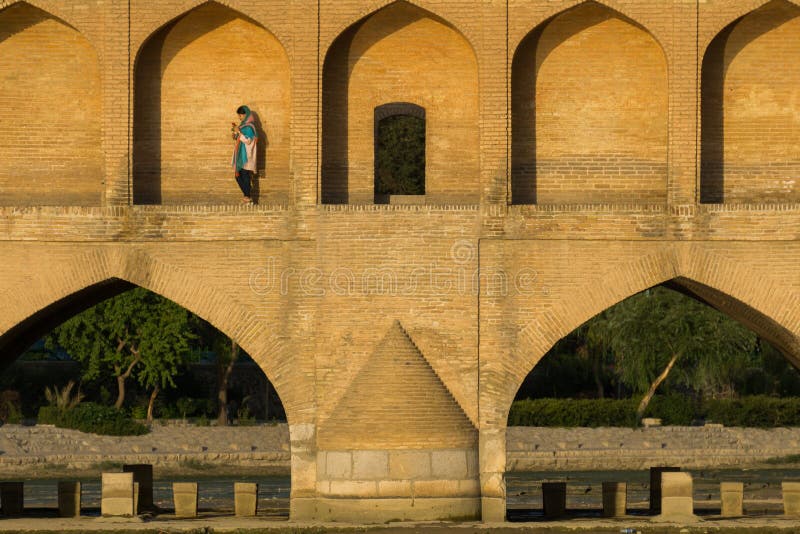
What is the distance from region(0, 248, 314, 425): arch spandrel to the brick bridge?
2 cm

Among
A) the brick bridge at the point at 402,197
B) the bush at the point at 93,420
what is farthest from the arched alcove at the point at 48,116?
the bush at the point at 93,420

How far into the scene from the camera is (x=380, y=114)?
22.2 metres

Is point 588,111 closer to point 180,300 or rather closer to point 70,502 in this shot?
Result: point 180,300

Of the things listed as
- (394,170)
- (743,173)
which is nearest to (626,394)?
(394,170)

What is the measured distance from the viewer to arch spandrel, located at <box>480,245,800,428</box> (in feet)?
70.0

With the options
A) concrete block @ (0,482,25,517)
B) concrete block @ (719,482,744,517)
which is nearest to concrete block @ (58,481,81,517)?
concrete block @ (0,482,25,517)

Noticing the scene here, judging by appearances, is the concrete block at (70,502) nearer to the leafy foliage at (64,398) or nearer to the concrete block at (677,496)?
the concrete block at (677,496)

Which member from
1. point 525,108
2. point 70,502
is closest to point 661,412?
point 525,108

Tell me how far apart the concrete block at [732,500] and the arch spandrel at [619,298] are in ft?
8.45

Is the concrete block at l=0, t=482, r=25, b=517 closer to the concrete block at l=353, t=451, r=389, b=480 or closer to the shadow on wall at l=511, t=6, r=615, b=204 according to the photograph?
the concrete block at l=353, t=451, r=389, b=480

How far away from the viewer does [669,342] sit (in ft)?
134

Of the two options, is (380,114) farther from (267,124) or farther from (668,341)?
(668,341)

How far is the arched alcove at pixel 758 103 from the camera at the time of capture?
22109 mm

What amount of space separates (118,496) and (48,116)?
4.21 meters
